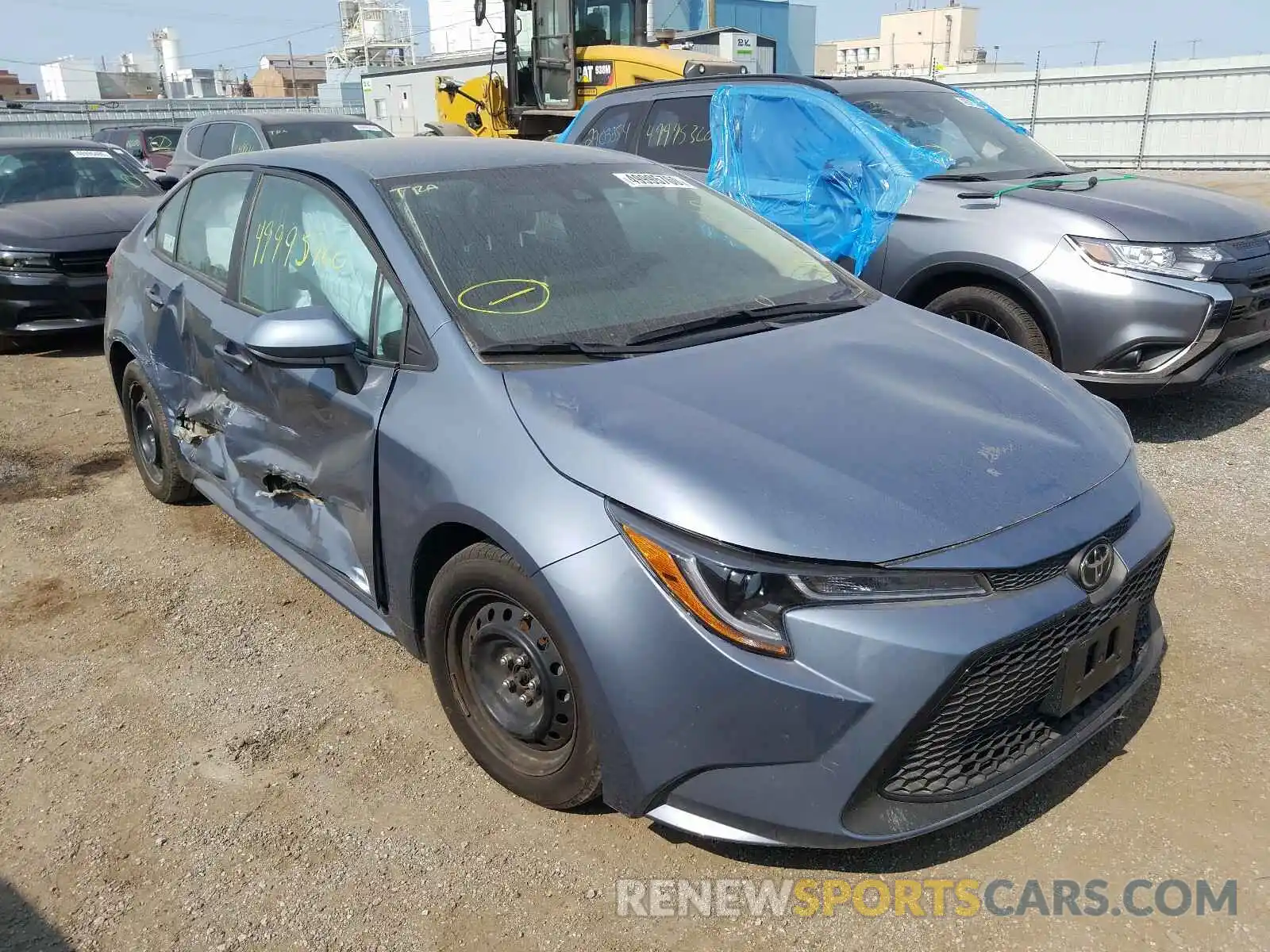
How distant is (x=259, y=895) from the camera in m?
2.32

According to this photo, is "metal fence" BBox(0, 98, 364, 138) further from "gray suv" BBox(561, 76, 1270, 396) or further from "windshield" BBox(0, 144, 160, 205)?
"gray suv" BBox(561, 76, 1270, 396)

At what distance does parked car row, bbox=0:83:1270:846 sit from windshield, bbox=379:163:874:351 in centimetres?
1

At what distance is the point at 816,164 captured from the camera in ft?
18.5

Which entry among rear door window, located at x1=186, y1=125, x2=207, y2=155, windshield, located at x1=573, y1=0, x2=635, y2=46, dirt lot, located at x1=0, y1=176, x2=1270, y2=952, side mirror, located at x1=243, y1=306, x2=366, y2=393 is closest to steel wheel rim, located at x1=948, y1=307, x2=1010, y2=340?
dirt lot, located at x1=0, y1=176, x2=1270, y2=952

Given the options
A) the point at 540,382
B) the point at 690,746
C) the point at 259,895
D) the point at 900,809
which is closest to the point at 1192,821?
the point at 900,809

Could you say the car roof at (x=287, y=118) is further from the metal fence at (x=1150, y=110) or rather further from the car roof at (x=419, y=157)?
the metal fence at (x=1150, y=110)

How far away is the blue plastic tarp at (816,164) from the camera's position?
536cm

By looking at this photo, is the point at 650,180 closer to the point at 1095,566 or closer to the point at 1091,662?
the point at 1095,566

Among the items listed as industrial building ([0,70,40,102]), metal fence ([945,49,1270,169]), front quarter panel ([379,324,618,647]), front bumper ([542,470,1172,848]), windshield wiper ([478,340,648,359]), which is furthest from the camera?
industrial building ([0,70,40,102])

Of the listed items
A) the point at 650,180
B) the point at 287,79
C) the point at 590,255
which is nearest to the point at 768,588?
the point at 590,255

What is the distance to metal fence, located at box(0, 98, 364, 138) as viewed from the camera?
2667 centimetres

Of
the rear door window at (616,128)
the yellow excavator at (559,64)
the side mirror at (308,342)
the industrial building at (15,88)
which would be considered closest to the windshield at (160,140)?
the yellow excavator at (559,64)

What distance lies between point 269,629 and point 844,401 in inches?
88.2

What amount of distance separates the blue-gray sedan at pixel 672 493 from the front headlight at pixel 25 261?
4759 mm
